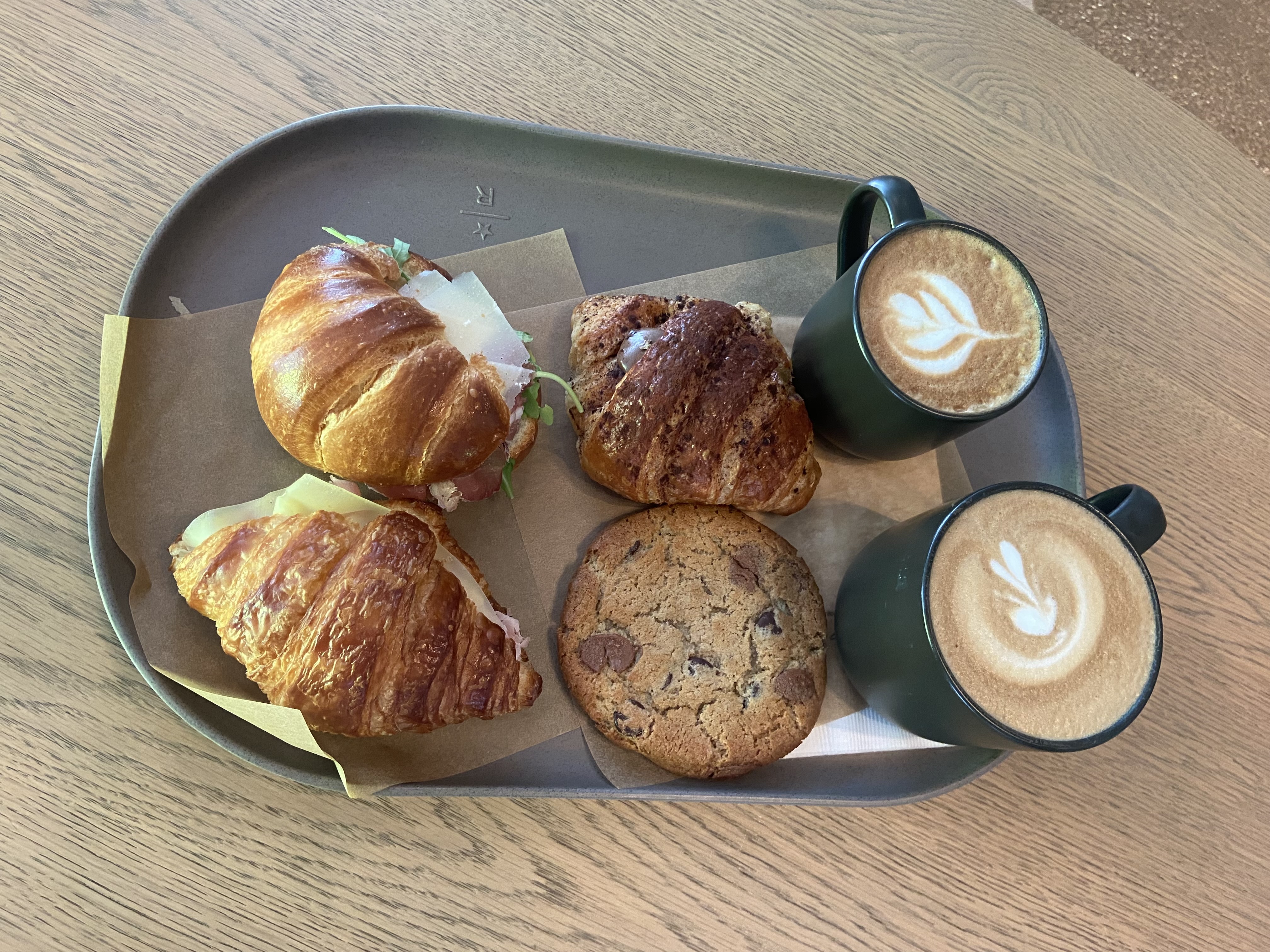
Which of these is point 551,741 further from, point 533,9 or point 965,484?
point 533,9

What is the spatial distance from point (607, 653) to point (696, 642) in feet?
0.48

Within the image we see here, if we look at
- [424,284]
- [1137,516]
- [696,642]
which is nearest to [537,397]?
[424,284]

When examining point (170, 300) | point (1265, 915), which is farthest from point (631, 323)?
point (1265, 915)

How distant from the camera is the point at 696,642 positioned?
127cm

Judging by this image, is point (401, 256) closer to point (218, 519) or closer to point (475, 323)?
point (475, 323)

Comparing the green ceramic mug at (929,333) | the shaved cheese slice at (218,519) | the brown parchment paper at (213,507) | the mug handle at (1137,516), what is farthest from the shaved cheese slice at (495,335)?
the mug handle at (1137,516)

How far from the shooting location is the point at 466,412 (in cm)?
116

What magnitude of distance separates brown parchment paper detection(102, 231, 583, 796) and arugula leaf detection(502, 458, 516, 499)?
26mm

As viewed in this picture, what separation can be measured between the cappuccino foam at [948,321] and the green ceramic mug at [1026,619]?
0.60ft

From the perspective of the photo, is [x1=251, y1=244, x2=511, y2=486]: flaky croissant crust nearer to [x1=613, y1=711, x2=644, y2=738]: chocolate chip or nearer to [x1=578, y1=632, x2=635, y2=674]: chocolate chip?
[x1=578, y1=632, x2=635, y2=674]: chocolate chip

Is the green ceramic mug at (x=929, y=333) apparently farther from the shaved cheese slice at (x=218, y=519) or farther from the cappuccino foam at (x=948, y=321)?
the shaved cheese slice at (x=218, y=519)

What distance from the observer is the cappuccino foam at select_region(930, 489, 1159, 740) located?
1012 millimetres

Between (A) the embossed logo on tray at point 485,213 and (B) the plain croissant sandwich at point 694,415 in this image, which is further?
(A) the embossed logo on tray at point 485,213

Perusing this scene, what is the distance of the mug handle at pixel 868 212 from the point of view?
1186mm
